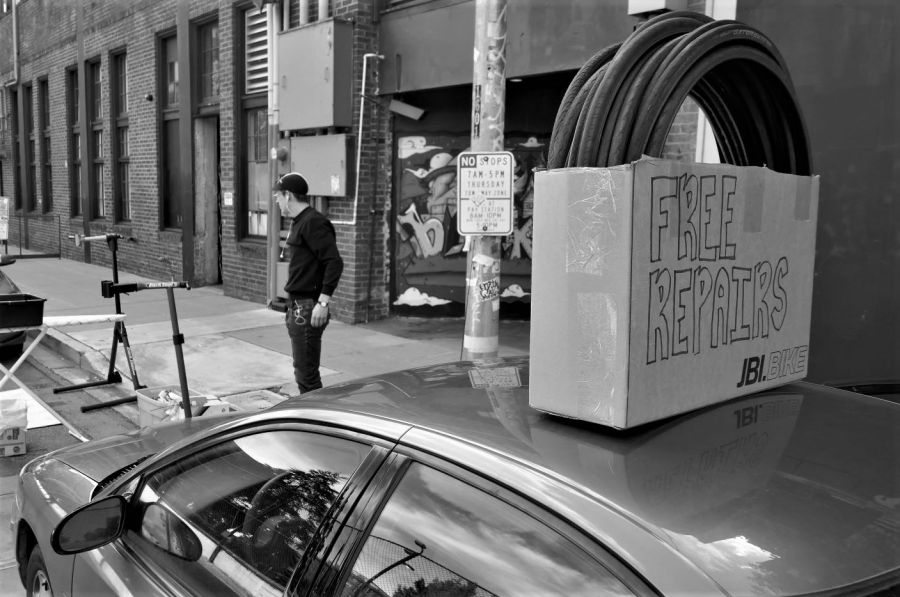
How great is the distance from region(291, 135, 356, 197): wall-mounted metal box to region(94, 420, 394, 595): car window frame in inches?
301

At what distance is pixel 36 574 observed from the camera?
3.19 meters

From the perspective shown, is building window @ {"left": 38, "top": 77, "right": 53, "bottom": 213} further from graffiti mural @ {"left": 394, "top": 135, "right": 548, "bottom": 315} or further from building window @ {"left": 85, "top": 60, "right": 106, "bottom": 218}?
graffiti mural @ {"left": 394, "top": 135, "right": 548, "bottom": 315}

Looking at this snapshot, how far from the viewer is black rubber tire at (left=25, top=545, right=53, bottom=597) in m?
3.09

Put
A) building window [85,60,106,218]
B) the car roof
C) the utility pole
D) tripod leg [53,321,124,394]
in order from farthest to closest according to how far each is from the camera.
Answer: building window [85,60,106,218] → tripod leg [53,321,124,394] → the utility pole → the car roof

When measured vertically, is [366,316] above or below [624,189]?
below

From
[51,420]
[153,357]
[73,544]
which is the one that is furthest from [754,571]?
[153,357]

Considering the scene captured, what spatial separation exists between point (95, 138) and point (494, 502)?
62.9 feet

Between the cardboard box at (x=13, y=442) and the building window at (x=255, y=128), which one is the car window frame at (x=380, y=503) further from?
the building window at (x=255, y=128)

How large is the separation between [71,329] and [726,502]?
1046cm

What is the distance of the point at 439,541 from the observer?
6.06ft

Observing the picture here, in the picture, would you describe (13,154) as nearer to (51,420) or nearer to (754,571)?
(51,420)

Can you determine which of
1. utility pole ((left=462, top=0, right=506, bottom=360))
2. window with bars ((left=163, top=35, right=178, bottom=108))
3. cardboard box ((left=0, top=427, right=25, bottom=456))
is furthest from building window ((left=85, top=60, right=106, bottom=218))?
utility pole ((left=462, top=0, right=506, bottom=360))

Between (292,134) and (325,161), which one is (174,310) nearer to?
(325,161)

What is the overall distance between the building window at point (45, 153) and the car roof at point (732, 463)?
22.9m
